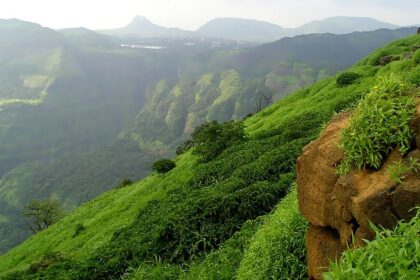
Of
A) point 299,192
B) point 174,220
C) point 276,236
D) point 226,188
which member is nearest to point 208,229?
point 174,220

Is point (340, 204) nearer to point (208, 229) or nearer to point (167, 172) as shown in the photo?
point (208, 229)

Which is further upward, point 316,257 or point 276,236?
point 316,257

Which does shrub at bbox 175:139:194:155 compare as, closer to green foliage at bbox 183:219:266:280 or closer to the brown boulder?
green foliage at bbox 183:219:266:280

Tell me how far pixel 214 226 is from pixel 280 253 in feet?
29.8

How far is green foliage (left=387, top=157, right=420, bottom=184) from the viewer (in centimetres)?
720

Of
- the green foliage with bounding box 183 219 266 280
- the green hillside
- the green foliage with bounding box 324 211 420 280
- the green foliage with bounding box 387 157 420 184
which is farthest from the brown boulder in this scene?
the green foliage with bounding box 183 219 266 280

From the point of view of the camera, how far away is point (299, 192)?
32.2 feet

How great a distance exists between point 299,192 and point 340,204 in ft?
5.27

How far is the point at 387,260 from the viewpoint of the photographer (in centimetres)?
569

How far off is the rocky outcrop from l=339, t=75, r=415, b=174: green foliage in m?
0.17

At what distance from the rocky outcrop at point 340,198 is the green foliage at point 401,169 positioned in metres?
0.07

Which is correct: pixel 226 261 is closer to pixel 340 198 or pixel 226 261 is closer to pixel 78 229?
pixel 340 198

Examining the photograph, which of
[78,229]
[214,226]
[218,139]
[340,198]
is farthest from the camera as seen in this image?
[218,139]

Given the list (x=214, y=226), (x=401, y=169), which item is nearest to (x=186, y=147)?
(x=214, y=226)
